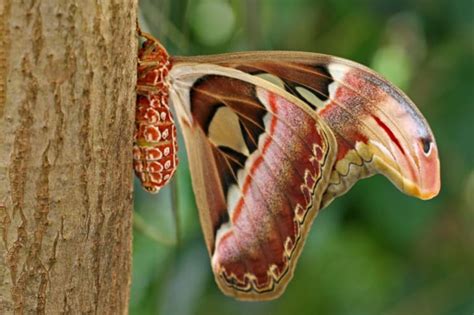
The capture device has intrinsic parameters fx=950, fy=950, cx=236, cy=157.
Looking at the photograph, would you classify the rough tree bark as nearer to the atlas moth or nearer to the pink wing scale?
the atlas moth

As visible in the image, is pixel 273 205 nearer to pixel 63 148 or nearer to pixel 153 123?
pixel 153 123

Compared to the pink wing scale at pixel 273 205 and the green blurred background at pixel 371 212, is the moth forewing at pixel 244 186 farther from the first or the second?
the green blurred background at pixel 371 212

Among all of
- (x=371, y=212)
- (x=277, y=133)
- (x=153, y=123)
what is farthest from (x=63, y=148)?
(x=371, y=212)

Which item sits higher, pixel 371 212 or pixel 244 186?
pixel 371 212

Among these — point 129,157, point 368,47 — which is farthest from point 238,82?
point 368,47

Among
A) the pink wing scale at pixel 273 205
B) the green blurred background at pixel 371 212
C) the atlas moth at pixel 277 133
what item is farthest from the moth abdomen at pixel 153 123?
the green blurred background at pixel 371 212

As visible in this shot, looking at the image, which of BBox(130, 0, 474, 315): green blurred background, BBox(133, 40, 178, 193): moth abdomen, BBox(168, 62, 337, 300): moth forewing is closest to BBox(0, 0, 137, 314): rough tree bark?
BBox(133, 40, 178, 193): moth abdomen

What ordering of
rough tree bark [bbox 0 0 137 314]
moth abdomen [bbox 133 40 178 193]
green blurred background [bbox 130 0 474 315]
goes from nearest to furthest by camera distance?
rough tree bark [bbox 0 0 137 314]
moth abdomen [bbox 133 40 178 193]
green blurred background [bbox 130 0 474 315]
